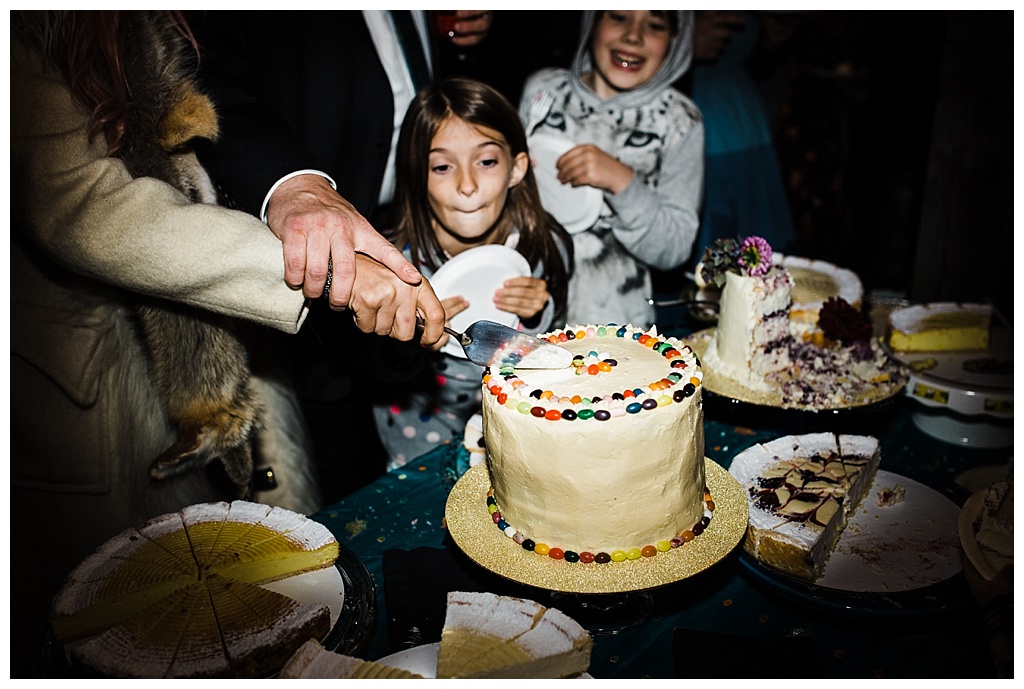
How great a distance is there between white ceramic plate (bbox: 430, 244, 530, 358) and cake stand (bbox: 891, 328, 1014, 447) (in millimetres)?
1236

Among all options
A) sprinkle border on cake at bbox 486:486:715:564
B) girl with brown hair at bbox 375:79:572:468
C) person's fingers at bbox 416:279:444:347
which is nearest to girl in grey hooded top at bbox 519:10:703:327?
girl with brown hair at bbox 375:79:572:468

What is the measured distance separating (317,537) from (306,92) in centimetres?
125

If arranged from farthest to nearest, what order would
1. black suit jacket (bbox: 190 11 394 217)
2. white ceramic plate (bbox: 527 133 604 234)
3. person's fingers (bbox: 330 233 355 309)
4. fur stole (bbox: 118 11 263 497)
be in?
white ceramic plate (bbox: 527 133 604 234)
black suit jacket (bbox: 190 11 394 217)
fur stole (bbox: 118 11 263 497)
person's fingers (bbox: 330 233 355 309)

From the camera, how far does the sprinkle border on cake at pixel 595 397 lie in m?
1.50

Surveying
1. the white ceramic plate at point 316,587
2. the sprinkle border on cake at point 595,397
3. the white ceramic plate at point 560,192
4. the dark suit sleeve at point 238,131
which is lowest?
the white ceramic plate at point 316,587

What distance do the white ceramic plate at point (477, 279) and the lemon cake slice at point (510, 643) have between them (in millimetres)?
976

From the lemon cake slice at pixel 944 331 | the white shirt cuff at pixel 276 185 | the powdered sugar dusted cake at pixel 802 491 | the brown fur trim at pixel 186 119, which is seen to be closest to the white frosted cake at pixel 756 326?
the powdered sugar dusted cake at pixel 802 491

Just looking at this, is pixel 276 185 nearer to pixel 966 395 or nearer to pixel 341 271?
pixel 341 271

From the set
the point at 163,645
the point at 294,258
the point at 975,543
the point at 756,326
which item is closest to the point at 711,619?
the point at 975,543

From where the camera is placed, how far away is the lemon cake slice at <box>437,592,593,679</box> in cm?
139

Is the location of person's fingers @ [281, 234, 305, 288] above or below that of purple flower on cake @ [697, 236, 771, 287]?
above

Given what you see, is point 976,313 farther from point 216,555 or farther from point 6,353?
point 6,353

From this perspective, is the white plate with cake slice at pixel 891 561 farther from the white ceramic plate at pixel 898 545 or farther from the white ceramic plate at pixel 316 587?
the white ceramic plate at pixel 316 587

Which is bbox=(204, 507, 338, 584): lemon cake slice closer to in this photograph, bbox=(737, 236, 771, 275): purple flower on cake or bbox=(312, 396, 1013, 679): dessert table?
bbox=(312, 396, 1013, 679): dessert table
